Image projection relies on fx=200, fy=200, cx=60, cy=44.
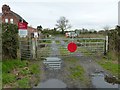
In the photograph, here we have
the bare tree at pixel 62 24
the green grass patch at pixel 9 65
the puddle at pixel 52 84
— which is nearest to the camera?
the puddle at pixel 52 84

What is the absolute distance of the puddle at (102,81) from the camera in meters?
7.63

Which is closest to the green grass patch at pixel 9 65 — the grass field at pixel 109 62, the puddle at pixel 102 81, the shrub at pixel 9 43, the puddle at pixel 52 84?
the shrub at pixel 9 43

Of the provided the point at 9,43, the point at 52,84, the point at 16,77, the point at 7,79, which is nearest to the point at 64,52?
the point at 9,43

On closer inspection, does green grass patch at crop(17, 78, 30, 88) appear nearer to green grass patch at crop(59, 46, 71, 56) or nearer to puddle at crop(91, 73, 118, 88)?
A: puddle at crop(91, 73, 118, 88)

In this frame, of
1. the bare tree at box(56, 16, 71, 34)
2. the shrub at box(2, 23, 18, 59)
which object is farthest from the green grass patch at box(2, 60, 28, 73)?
the bare tree at box(56, 16, 71, 34)

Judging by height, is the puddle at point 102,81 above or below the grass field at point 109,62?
below

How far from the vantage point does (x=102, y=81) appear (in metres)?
8.27

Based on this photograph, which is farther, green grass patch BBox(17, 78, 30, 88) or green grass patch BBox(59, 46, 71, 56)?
green grass patch BBox(59, 46, 71, 56)

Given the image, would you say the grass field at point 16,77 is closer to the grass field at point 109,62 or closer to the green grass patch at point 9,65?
the green grass patch at point 9,65

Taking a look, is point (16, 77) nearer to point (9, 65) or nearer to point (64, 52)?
point (9, 65)

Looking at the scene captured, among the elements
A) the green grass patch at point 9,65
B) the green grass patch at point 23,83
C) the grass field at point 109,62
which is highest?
the green grass patch at point 9,65

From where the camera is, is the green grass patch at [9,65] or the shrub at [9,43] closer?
the green grass patch at [9,65]

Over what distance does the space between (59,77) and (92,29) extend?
Answer: 52.2 meters

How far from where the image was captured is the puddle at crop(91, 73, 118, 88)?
25.0ft
